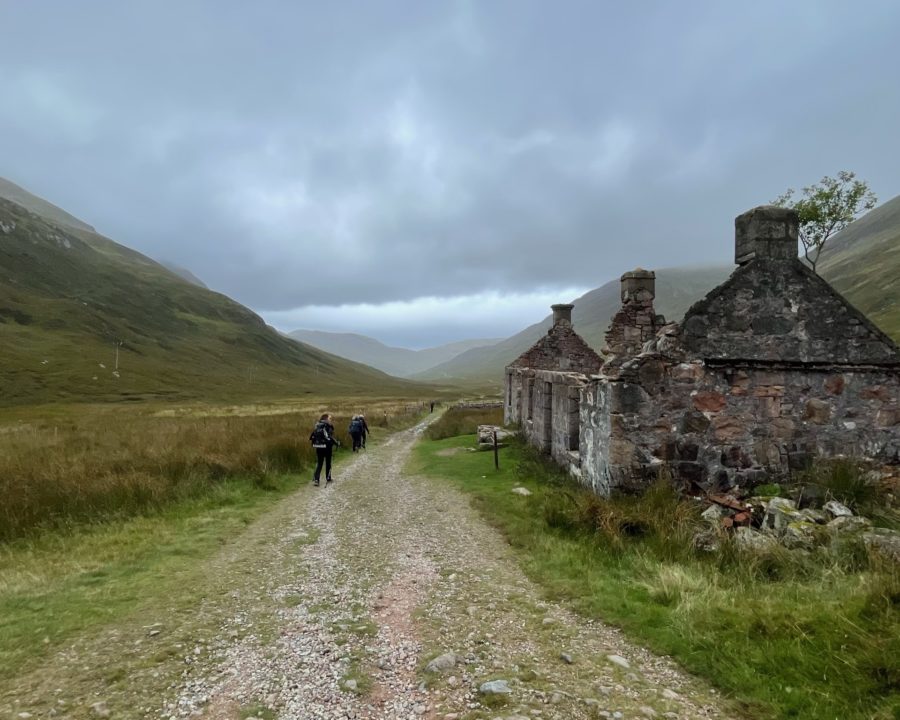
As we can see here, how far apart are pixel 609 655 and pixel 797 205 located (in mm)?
39966

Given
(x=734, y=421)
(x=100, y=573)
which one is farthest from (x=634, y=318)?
(x=100, y=573)

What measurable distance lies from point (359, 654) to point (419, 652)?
55cm

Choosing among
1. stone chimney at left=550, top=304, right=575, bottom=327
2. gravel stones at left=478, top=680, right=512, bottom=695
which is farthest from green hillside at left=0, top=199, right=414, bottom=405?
gravel stones at left=478, top=680, right=512, bottom=695

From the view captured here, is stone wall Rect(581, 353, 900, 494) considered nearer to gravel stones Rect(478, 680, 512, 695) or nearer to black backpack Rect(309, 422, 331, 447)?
gravel stones Rect(478, 680, 512, 695)

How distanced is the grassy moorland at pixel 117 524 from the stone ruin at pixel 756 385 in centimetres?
733

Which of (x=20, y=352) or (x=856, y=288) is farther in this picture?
(x=856, y=288)

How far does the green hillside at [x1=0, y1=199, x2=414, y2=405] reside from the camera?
73.8 metres

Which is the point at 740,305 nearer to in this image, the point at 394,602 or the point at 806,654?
the point at 806,654

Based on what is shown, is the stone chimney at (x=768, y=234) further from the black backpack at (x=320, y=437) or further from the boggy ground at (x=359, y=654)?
the black backpack at (x=320, y=437)

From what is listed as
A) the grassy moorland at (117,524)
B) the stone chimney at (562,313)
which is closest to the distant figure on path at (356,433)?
the grassy moorland at (117,524)

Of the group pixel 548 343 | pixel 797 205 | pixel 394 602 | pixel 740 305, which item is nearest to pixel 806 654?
pixel 394 602

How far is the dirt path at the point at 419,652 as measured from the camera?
12.6 ft

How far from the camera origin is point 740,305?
9352mm

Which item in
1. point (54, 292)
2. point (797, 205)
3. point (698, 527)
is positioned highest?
point (54, 292)
